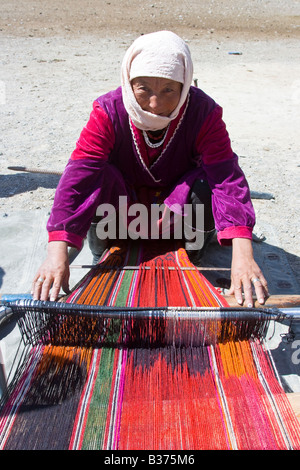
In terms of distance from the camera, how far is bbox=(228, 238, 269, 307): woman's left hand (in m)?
1.58

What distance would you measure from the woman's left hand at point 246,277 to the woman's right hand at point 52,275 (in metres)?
0.70

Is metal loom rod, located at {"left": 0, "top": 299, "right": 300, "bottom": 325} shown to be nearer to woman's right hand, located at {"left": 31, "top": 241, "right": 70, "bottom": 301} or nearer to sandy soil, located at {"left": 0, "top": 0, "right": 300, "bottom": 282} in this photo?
woman's right hand, located at {"left": 31, "top": 241, "right": 70, "bottom": 301}

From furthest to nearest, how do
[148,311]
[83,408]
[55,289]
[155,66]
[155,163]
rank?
[155,163]
[155,66]
[55,289]
[148,311]
[83,408]

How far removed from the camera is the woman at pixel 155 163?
5.52 ft

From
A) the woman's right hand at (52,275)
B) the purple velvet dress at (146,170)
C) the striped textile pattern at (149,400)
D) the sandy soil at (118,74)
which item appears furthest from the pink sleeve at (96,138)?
the sandy soil at (118,74)

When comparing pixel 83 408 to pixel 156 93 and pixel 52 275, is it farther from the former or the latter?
pixel 156 93

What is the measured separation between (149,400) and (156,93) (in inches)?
48.5

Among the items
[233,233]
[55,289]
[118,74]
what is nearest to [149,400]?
[55,289]

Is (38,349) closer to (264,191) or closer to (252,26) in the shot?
(264,191)

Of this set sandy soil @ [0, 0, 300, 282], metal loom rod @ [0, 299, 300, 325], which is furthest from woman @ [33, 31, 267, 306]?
sandy soil @ [0, 0, 300, 282]

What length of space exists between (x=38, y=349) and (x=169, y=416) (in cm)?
52

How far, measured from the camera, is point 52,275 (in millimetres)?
1603

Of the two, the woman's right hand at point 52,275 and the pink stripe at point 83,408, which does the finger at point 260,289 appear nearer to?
the pink stripe at point 83,408
